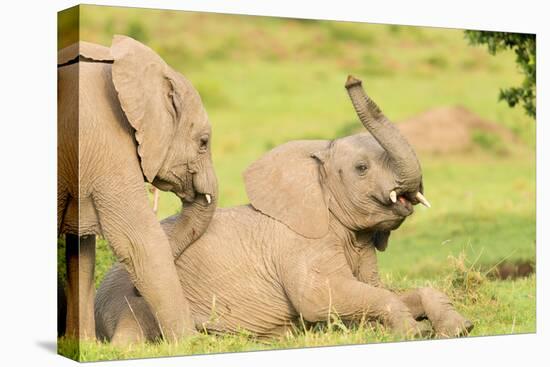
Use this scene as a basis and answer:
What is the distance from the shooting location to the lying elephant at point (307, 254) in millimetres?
8008

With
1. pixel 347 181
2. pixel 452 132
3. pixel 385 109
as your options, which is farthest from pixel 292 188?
pixel 385 109

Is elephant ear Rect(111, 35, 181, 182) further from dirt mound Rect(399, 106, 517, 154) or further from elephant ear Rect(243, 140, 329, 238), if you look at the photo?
dirt mound Rect(399, 106, 517, 154)

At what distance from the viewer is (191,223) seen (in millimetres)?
8102

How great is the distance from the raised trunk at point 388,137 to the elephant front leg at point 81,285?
186cm

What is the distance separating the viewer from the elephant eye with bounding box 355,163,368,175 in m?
8.24

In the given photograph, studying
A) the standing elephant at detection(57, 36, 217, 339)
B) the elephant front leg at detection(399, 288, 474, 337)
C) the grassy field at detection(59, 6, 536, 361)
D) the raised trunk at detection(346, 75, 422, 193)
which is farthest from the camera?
the grassy field at detection(59, 6, 536, 361)

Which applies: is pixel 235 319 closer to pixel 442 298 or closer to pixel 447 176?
pixel 442 298

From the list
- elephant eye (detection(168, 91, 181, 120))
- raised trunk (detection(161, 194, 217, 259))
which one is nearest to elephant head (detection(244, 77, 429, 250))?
raised trunk (detection(161, 194, 217, 259))

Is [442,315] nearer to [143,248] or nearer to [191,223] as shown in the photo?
[191,223]

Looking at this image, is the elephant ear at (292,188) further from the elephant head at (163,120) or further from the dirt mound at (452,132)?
the dirt mound at (452,132)

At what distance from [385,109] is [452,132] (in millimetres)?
1213

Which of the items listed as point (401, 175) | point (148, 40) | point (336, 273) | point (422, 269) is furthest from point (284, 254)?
point (148, 40)

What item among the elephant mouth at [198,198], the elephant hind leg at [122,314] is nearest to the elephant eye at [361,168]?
the elephant mouth at [198,198]

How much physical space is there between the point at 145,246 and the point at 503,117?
8.52 meters
